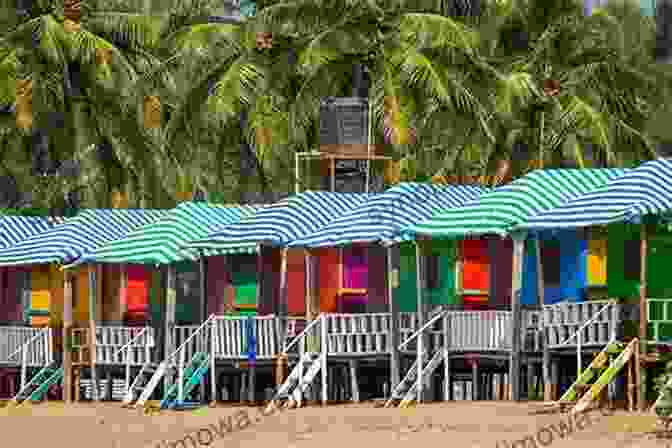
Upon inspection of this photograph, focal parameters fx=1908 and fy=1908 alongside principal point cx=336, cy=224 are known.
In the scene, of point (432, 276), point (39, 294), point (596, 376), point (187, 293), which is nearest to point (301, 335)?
point (432, 276)

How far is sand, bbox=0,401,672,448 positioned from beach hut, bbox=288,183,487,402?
1.54 metres

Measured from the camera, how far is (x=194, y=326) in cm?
3638

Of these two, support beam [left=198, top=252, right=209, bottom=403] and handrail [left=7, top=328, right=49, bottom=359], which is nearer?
support beam [left=198, top=252, right=209, bottom=403]

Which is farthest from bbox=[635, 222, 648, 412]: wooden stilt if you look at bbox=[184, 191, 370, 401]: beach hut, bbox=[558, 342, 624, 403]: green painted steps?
bbox=[184, 191, 370, 401]: beach hut

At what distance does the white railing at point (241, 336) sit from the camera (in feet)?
112

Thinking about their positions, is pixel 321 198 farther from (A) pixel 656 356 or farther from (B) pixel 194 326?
(A) pixel 656 356

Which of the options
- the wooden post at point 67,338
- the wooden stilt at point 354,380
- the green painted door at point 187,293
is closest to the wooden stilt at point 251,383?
the wooden stilt at point 354,380

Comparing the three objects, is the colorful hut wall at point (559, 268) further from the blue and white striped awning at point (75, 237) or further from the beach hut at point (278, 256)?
the blue and white striped awning at point (75, 237)

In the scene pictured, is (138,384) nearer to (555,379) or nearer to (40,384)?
(40,384)

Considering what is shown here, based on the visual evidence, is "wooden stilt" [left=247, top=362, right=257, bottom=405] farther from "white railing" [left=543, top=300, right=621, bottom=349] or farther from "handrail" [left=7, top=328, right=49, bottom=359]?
"white railing" [left=543, top=300, right=621, bottom=349]

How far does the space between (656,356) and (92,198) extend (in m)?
23.9

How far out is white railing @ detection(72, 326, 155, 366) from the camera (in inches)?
1458

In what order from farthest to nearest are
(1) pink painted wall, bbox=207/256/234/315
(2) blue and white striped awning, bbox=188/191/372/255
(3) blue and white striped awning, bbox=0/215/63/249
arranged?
(3) blue and white striped awning, bbox=0/215/63/249
(1) pink painted wall, bbox=207/256/234/315
(2) blue and white striped awning, bbox=188/191/372/255

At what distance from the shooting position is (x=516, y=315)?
3016 centimetres
